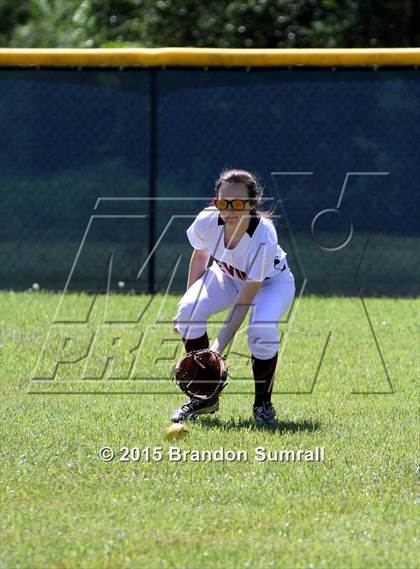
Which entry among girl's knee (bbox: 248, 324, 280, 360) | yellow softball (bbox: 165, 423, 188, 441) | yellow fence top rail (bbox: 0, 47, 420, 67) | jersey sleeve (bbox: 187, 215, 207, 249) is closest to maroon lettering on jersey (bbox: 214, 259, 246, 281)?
jersey sleeve (bbox: 187, 215, 207, 249)

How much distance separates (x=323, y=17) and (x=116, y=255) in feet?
27.5

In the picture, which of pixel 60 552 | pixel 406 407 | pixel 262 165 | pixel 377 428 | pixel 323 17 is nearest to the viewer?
pixel 60 552

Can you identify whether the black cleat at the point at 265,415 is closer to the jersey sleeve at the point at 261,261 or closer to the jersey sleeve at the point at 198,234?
the jersey sleeve at the point at 261,261

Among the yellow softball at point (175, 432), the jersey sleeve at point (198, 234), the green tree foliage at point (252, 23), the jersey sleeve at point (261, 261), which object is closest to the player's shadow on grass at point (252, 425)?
the yellow softball at point (175, 432)

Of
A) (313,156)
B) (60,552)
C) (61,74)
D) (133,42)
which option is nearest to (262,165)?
(313,156)

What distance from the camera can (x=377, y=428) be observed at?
20.4 feet

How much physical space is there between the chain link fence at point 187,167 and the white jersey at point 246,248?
13.5 ft

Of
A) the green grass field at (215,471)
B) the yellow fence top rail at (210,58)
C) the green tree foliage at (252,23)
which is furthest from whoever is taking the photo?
the green tree foliage at (252,23)

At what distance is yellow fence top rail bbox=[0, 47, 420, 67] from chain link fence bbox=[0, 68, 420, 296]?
0.32ft

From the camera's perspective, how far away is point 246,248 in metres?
6.39

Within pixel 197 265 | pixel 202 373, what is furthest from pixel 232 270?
pixel 202 373

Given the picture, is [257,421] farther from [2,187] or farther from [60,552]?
[2,187]

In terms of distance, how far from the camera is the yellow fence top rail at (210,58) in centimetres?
1059

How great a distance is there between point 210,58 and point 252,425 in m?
5.18
